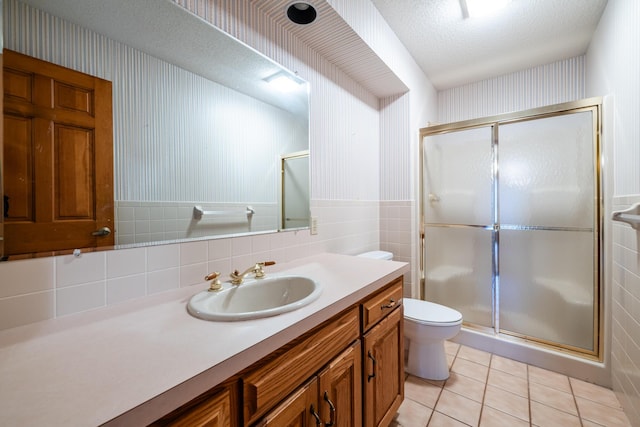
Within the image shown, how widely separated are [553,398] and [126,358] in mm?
2197

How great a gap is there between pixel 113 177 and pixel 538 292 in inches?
104

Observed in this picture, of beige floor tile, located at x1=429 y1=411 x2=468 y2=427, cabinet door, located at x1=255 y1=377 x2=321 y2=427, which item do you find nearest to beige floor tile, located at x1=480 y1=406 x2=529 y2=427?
beige floor tile, located at x1=429 y1=411 x2=468 y2=427

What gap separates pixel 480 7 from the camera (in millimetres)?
1722

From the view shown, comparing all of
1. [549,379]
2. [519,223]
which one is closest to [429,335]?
[549,379]

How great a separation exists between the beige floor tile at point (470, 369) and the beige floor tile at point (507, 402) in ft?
0.39

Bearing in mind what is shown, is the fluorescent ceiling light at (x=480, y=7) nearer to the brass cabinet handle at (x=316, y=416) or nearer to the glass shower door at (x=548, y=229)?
the glass shower door at (x=548, y=229)

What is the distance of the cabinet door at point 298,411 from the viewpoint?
0.67 m

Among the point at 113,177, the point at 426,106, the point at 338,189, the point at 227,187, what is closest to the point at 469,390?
the point at 338,189

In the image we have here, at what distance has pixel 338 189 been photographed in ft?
6.22

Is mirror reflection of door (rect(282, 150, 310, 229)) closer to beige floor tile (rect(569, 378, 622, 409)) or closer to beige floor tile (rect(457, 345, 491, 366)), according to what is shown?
beige floor tile (rect(457, 345, 491, 366))

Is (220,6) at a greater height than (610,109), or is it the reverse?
(220,6)

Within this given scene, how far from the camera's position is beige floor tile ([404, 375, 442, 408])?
1.55 metres

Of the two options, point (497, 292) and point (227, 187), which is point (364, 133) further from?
point (497, 292)

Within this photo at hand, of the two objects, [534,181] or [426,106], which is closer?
[534,181]
